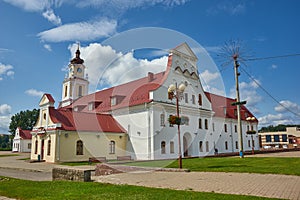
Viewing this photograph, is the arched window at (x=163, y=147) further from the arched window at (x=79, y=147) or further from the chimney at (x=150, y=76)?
the arched window at (x=79, y=147)

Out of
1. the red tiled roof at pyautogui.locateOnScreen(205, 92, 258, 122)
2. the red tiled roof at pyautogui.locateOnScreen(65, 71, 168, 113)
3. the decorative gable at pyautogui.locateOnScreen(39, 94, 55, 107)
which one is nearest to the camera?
the decorative gable at pyautogui.locateOnScreen(39, 94, 55, 107)

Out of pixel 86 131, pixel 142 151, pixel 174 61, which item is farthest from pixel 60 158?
pixel 174 61

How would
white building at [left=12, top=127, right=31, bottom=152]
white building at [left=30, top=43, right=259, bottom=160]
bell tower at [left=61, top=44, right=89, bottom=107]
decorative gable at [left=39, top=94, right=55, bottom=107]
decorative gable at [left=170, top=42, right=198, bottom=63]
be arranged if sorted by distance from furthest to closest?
white building at [left=12, top=127, right=31, bottom=152], bell tower at [left=61, top=44, right=89, bottom=107], decorative gable at [left=170, top=42, right=198, bottom=63], white building at [left=30, top=43, right=259, bottom=160], decorative gable at [left=39, top=94, right=55, bottom=107]

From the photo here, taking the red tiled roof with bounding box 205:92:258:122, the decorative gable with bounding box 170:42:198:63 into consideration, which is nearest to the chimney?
the decorative gable with bounding box 170:42:198:63

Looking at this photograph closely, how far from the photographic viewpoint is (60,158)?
26.5 meters

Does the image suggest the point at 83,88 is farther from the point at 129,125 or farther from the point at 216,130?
the point at 216,130

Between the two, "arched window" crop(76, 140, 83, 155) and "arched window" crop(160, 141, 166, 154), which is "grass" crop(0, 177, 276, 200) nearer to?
"arched window" crop(76, 140, 83, 155)

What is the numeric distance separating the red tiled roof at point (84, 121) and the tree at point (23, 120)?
6396cm

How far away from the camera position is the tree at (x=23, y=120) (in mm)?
86269

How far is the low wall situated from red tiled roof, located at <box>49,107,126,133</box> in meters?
14.8

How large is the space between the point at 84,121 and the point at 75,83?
19829mm

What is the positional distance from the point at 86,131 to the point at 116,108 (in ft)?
19.6

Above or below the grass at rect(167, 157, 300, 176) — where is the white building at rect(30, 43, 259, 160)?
above

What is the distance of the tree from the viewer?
8627cm
